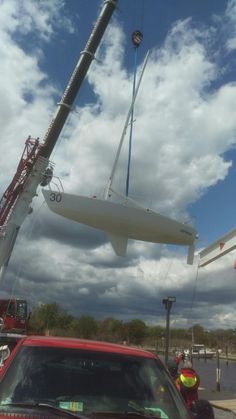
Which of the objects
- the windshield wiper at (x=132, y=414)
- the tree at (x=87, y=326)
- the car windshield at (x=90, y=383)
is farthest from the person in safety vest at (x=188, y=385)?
the tree at (x=87, y=326)

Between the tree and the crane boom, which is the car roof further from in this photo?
the tree

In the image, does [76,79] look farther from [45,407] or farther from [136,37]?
[45,407]

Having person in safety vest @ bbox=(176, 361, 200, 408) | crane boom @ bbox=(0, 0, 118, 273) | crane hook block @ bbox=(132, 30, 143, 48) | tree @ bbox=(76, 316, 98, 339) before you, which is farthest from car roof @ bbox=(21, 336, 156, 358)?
tree @ bbox=(76, 316, 98, 339)

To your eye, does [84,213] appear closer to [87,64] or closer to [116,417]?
[87,64]

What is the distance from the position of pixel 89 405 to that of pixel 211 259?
1529 centimetres

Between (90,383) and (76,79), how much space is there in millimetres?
A: 22692

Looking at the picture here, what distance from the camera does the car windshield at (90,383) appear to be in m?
3.91

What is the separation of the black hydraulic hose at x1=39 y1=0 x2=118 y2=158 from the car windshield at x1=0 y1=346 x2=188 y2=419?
20601 millimetres

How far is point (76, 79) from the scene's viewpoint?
25.6 metres

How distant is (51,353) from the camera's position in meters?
4.30

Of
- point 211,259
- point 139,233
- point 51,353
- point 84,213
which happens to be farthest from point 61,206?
point 51,353

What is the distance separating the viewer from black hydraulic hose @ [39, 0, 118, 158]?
974 inches

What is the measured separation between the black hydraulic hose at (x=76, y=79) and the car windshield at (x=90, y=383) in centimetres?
2060

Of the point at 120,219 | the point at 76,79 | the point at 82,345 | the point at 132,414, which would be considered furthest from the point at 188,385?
the point at 76,79
